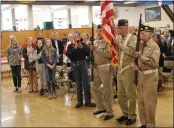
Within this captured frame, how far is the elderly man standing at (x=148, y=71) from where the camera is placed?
3.90 metres

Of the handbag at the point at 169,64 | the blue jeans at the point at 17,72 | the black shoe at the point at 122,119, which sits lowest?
the black shoe at the point at 122,119

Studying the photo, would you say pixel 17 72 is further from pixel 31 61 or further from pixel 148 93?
pixel 148 93

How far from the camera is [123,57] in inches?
175

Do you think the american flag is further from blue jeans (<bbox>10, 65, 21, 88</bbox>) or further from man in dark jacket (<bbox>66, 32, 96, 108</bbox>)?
blue jeans (<bbox>10, 65, 21, 88</bbox>)

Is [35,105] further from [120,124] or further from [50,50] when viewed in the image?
[120,124]

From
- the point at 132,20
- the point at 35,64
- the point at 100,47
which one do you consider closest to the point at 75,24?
the point at 132,20

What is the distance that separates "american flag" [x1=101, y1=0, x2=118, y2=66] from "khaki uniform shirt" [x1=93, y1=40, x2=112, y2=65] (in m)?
0.33

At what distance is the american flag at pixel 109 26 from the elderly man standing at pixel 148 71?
566 mm

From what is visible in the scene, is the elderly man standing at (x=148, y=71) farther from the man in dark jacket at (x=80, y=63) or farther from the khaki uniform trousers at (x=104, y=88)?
the man in dark jacket at (x=80, y=63)

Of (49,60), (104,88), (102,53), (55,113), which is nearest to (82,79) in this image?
(55,113)

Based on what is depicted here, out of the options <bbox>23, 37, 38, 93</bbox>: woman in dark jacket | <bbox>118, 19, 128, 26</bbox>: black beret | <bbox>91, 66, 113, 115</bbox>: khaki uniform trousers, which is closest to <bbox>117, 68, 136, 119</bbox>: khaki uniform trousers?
<bbox>91, 66, 113, 115</bbox>: khaki uniform trousers

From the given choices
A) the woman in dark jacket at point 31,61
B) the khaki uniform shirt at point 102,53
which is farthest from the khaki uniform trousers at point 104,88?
the woman in dark jacket at point 31,61

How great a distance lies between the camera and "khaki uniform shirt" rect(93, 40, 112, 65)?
16.0 feet

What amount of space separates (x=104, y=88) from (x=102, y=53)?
24.9 inches
